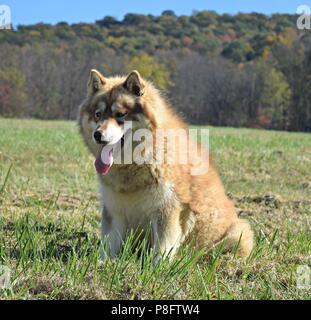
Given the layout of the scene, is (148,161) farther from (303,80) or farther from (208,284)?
A: (303,80)

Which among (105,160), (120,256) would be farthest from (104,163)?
(120,256)

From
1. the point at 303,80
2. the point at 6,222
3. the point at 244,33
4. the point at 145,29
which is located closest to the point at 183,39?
the point at 145,29

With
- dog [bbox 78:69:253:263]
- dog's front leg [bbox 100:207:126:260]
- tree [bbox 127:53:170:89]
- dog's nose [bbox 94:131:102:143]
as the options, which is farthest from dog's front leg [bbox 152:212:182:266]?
tree [bbox 127:53:170:89]

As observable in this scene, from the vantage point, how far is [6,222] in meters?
5.10

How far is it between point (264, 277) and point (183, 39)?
79.1 m

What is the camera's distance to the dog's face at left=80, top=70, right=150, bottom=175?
420 cm

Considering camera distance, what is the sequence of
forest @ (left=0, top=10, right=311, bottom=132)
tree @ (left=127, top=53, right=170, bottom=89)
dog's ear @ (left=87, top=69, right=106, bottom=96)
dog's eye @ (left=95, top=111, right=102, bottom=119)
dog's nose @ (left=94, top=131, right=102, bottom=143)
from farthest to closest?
tree @ (left=127, top=53, right=170, bottom=89) → forest @ (left=0, top=10, right=311, bottom=132) → dog's ear @ (left=87, top=69, right=106, bottom=96) → dog's eye @ (left=95, top=111, right=102, bottom=119) → dog's nose @ (left=94, top=131, right=102, bottom=143)

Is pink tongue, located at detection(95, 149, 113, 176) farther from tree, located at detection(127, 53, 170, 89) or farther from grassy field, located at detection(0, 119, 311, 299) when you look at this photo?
tree, located at detection(127, 53, 170, 89)

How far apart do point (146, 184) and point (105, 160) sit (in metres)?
0.41

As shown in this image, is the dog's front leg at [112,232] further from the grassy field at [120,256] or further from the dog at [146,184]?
the grassy field at [120,256]

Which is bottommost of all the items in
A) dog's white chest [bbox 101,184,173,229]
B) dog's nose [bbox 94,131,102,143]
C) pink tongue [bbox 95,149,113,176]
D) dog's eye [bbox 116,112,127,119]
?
dog's white chest [bbox 101,184,173,229]

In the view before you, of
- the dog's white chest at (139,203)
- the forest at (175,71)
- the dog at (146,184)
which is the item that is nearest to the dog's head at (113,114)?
the dog at (146,184)

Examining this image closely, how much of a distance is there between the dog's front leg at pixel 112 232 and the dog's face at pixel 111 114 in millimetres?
467

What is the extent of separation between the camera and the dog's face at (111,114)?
420 centimetres
